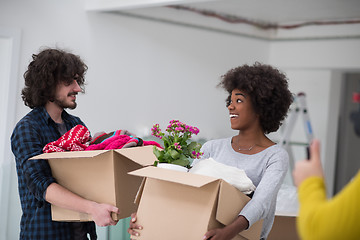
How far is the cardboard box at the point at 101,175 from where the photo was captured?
1.66m

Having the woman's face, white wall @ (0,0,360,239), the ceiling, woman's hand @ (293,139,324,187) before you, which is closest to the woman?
the woman's face

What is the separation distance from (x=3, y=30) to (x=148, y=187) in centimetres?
254

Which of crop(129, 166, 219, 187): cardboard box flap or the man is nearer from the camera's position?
crop(129, 166, 219, 187): cardboard box flap

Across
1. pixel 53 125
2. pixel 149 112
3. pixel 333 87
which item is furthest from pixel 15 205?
pixel 333 87

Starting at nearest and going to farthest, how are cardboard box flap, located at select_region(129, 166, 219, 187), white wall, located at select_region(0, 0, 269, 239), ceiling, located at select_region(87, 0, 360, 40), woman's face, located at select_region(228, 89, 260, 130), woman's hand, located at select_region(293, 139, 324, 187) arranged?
1. woman's hand, located at select_region(293, 139, 324, 187)
2. cardboard box flap, located at select_region(129, 166, 219, 187)
3. woman's face, located at select_region(228, 89, 260, 130)
4. white wall, located at select_region(0, 0, 269, 239)
5. ceiling, located at select_region(87, 0, 360, 40)

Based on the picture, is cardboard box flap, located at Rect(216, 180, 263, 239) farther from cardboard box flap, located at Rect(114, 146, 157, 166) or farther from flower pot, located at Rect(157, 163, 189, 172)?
cardboard box flap, located at Rect(114, 146, 157, 166)

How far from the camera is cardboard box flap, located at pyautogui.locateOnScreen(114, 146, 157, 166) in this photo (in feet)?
5.34

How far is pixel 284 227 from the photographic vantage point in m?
2.79

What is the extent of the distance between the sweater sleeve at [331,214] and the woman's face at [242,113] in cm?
78

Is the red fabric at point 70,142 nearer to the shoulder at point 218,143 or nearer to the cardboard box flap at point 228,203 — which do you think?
the shoulder at point 218,143

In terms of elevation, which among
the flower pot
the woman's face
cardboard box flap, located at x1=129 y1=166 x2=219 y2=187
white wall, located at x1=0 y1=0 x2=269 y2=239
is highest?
white wall, located at x1=0 y1=0 x2=269 y2=239

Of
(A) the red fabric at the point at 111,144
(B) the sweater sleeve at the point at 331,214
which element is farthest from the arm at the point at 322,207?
(A) the red fabric at the point at 111,144

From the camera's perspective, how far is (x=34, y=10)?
381cm

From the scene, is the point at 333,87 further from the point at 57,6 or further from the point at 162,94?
the point at 57,6
